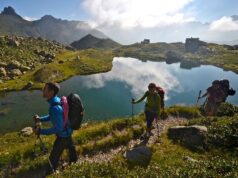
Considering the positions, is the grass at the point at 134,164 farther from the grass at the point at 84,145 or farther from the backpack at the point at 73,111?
the backpack at the point at 73,111

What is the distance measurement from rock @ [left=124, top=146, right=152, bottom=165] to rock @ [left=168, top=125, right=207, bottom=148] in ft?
12.9

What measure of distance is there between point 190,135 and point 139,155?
5304 mm

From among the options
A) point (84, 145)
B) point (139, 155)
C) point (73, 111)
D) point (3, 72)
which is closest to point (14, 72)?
point (3, 72)

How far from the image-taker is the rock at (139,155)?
675 inches

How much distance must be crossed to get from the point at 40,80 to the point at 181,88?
41605mm

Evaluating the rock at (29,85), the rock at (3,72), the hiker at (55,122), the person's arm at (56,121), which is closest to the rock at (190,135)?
the hiker at (55,122)

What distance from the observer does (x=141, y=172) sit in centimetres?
1334

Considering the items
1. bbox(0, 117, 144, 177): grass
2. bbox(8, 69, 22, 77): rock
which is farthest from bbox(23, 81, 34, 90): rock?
bbox(0, 117, 144, 177): grass

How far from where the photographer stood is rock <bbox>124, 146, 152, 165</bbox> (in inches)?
675

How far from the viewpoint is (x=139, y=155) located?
57.8ft

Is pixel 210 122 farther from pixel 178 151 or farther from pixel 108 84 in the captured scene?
pixel 108 84

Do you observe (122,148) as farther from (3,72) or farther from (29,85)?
(3,72)

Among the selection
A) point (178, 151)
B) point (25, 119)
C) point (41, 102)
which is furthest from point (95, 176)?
point (41, 102)

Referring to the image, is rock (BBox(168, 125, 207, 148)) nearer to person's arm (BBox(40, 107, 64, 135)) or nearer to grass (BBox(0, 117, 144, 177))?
grass (BBox(0, 117, 144, 177))
